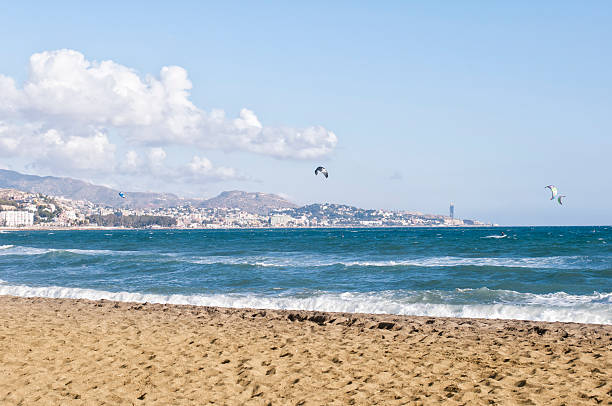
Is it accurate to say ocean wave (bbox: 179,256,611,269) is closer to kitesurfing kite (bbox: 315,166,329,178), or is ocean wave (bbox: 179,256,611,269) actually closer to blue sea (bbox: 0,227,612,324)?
blue sea (bbox: 0,227,612,324)

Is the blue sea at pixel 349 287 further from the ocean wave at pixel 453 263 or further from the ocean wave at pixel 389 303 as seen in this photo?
the ocean wave at pixel 453 263

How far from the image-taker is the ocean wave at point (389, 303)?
46.8 ft

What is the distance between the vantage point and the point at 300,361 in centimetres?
862

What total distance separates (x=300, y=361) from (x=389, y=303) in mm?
8138

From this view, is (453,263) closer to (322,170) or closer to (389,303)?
(322,170)

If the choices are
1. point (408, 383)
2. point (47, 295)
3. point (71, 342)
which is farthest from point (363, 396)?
point (47, 295)

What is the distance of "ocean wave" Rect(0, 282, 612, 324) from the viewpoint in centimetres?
1426

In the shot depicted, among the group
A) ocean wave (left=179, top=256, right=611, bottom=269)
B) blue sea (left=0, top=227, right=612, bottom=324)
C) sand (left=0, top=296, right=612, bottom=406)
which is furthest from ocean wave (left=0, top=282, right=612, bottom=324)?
ocean wave (left=179, top=256, right=611, bottom=269)

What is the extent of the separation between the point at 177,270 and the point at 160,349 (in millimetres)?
19732

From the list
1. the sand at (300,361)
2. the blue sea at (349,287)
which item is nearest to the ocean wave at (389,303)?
the blue sea at (349,287)

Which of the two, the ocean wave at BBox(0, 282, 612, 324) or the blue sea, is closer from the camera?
the ocean wave at BBox(0, 282, 612, 324)

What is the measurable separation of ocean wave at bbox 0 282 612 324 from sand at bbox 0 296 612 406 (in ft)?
5.39

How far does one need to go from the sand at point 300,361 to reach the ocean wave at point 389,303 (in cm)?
164

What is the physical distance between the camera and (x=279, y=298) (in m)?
18.1
